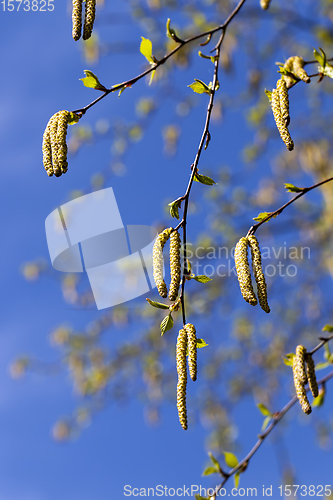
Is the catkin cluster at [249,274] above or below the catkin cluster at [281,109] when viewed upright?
below

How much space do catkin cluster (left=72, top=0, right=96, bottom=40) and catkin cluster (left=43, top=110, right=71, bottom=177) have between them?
0.18 metres

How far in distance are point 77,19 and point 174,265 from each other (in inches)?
24.2

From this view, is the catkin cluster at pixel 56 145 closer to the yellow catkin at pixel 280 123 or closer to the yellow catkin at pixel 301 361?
the yellow catkin at pixel 280 123

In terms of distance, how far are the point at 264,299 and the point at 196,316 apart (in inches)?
138

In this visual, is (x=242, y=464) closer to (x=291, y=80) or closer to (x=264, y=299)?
(x=264, y=299)

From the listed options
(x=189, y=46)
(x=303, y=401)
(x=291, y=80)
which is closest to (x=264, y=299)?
(x=303, y=401)

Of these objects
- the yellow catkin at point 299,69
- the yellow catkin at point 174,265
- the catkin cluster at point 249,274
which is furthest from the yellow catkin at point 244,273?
the yellow catkin at point 299,69

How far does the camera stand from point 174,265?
1.09 metres

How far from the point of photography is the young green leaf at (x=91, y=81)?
1161mm

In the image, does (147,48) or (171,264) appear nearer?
(171,264)

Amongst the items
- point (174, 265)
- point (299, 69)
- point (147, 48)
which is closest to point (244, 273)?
point (174, 265)

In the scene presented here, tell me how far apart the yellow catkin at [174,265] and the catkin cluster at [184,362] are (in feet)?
0.49

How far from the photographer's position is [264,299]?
3.51 ft

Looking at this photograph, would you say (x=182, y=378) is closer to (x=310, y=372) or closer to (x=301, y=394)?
(x=301, y=394)
